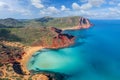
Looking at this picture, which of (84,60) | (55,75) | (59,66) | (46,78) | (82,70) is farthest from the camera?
(84,60)

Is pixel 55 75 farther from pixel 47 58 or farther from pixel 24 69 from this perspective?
pixel 47 58

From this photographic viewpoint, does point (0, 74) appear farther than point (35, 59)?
No

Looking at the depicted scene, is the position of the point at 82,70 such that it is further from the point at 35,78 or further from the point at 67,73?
the point at 35,78

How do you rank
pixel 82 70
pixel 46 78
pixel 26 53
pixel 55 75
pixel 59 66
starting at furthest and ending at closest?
pixel 26 53 < pixel 59 66 < pixel 82 70 < pixel 55 75 < pixel 46 78

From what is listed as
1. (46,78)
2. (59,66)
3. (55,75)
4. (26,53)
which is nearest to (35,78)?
(46,78)

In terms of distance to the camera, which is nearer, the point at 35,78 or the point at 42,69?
the point at 35,78

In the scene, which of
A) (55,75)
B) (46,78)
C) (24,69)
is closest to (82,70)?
(55,75)

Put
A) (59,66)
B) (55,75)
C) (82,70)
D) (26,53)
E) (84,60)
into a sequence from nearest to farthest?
(55,75), (82,70), (59,66), (84,60), (26,53)

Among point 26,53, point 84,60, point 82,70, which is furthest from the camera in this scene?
point 26,53
